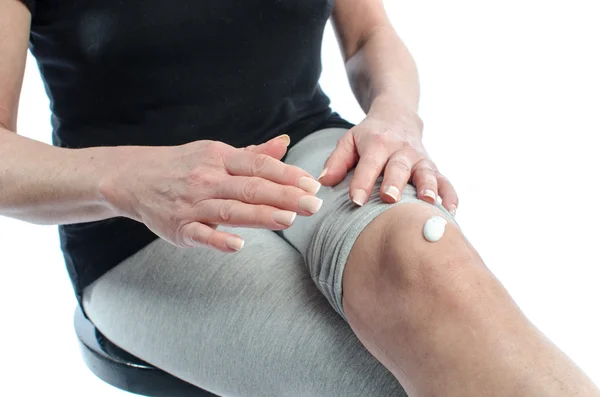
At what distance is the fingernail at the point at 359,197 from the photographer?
2.67 feet

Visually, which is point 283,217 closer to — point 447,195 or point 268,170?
point 268,170

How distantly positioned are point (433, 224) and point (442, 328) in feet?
0.36

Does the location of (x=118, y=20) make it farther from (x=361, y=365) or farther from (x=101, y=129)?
(x=361, y=365)

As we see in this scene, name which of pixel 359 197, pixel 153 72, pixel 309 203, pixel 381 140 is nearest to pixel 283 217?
pixel 309 203

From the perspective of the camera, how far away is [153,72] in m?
0.96

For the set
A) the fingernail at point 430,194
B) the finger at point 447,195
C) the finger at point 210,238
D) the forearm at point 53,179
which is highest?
the fingernail at point 430,194

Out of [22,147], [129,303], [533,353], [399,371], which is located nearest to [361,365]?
[399,371]

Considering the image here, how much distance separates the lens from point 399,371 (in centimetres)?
72

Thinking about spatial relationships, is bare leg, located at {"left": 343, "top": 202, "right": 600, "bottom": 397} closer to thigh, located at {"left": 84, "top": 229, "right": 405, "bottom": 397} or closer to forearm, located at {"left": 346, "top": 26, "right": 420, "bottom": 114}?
thigh, located at {"left": 84, "top": 229, "right": 405, "bottom": 397}

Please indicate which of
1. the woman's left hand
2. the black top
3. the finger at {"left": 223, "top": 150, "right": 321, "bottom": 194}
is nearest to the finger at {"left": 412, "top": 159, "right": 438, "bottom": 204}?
the woman's left hand

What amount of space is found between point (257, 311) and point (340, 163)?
0.67 ft

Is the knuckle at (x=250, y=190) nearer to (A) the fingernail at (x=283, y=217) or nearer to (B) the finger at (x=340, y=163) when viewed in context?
(A) the fingernail at (x=283, y=217)

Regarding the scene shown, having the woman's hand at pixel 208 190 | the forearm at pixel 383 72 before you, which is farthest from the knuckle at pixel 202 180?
the forearm at pixel 383 72

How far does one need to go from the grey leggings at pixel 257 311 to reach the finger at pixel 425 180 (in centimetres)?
1
